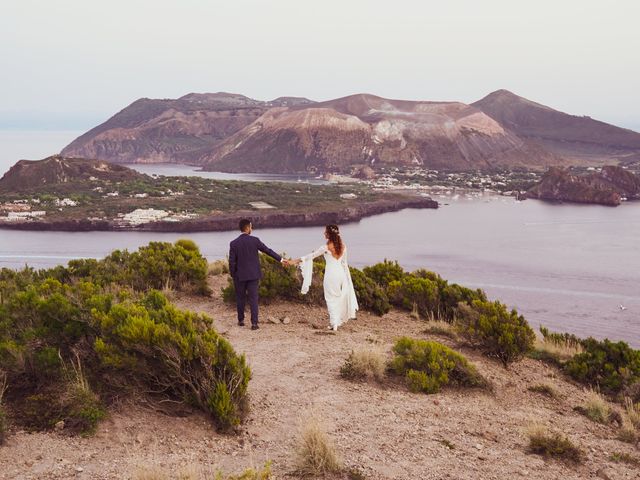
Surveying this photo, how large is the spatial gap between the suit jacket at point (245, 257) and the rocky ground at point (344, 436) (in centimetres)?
173

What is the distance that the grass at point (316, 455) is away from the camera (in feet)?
15.5

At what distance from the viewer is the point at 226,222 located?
53219 millimetres

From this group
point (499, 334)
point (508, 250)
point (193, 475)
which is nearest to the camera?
point (193, 475)

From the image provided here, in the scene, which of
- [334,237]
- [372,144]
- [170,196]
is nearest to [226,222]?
[170,196]

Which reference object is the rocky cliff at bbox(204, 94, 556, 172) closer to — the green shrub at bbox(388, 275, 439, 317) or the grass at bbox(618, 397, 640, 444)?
the green shrub at bbox(388, 275, 439, 317)

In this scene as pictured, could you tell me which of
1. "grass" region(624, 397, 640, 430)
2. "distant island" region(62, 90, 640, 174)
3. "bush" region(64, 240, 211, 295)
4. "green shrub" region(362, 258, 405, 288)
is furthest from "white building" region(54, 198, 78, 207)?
"distant island" region(62, 90, 640, 174)

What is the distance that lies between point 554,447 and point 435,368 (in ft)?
6.71

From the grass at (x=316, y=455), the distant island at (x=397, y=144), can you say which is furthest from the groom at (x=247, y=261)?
the distant island at (x=397, y=144)

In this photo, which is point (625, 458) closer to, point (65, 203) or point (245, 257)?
point (245, 257)

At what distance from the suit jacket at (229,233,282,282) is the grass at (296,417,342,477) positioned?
16.6ft

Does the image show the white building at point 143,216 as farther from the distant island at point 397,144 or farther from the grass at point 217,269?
the distant island at point 397,144

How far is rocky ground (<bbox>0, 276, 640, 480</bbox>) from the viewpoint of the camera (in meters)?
4.88

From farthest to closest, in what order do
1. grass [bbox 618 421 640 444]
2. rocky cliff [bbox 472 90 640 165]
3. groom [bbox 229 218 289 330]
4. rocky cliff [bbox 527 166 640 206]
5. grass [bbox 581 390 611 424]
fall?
1. rocky cliff [bbox 472 90 640 165]
2. rocky cliff [bbox 527 166 640 206]
3. groom [bbox 229 218 289 330]
4. grass [bbox 581 390 611 424]
5. grass [bbox 618 421 640 444]

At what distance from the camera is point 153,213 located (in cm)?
5453
